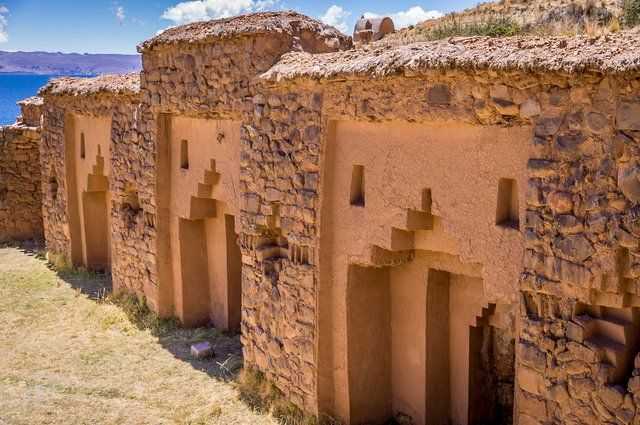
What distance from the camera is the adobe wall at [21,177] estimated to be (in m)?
14.9

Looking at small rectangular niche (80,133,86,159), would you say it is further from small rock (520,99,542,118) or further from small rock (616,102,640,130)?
small rock (616,102,640,130)

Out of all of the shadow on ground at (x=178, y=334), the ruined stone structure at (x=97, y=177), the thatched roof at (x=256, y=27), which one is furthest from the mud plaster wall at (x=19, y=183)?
the thatched roof at (x=256, y=27)

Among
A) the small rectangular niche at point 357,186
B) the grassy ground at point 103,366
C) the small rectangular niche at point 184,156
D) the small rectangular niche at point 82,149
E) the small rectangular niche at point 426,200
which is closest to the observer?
the small rectangular niche at point 426,200

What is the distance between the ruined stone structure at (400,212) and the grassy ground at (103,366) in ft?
1.67

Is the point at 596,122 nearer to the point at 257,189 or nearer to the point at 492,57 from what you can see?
the point at 492,57

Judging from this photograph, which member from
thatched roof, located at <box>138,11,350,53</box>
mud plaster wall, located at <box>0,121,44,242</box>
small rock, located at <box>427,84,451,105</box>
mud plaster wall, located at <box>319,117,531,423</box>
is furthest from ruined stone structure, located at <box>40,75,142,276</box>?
small rock, located at <box>427,84,451,105</box>

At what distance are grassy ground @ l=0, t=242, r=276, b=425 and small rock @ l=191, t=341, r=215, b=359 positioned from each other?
3.8 inches

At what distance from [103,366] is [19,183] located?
26.7 ft

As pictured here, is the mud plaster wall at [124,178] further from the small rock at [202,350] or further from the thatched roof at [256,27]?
the thatched roof at [256,27]

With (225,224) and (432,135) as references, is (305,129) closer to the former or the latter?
(432,135)

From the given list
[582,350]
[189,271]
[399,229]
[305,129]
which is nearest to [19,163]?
[189,271]

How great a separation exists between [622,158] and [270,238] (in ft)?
12.6

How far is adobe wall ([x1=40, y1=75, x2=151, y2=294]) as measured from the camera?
9750 millimetres

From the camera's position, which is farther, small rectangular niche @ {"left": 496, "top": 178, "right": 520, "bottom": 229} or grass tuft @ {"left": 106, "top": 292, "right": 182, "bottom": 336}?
grass tuft @ {"left": 106, "top": 292, "right": 182, "bottom": 336}
